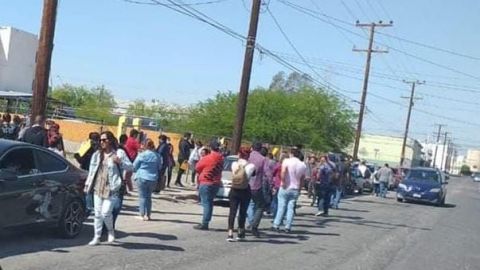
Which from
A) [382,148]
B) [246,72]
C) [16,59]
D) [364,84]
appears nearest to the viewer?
[246,72]

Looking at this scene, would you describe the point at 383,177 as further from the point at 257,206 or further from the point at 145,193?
the point at 145,193

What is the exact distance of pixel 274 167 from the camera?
48.6 ft

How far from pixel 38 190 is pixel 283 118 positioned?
42.8 metres

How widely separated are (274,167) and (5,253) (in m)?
6.93

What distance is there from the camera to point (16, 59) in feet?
178

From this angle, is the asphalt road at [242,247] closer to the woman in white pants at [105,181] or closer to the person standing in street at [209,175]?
the woman in white pants at [105,181]

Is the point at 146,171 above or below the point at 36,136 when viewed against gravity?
below

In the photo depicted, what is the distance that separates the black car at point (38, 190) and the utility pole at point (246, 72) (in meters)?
11.4

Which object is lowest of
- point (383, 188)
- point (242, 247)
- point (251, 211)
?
point (383, 188)

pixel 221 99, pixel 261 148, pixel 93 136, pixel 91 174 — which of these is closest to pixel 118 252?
pixel 91 174

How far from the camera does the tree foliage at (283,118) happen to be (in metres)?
51.2

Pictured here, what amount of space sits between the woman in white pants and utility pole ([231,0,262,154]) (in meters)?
12.0

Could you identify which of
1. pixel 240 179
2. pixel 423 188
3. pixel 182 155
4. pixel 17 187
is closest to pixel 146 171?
pixel 240 179

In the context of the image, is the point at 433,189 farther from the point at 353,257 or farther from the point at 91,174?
the point at 91,174
